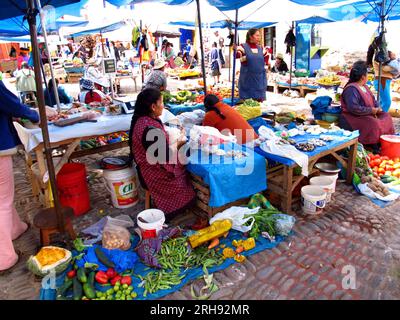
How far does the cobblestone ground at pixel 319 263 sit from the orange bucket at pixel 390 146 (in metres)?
1.45

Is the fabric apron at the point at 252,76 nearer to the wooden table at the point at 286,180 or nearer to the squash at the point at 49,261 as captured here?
the wooden table at the point at 286,180

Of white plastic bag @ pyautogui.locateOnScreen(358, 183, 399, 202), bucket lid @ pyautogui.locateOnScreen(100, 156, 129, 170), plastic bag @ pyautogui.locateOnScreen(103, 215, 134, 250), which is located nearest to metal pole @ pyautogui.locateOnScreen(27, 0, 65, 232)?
plastic bag @ pyautogui.locateOnScreen(103, 215, 134, 250)

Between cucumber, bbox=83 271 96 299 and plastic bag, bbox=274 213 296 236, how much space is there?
195 centimetres

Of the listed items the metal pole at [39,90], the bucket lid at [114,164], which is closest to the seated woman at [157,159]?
the bucket lid at [114,164]

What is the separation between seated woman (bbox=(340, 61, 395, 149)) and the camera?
213 inches

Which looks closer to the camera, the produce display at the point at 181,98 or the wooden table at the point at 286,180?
the wooden table at the point at 286,180

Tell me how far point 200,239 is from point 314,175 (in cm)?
205

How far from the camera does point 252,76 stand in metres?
6.70

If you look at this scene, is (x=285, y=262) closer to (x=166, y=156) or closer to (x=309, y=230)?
(x=309, y=230)

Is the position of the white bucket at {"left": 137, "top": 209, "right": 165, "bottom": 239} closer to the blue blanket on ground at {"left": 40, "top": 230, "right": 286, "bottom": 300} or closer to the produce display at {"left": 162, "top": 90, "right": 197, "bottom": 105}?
the blue blanket on ground at {"left": 40, "top": 230, "right": 286, "bottom": 300}

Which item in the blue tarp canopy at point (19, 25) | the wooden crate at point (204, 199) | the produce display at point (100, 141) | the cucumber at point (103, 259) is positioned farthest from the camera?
the blue tarp canopy at point (19, 25)

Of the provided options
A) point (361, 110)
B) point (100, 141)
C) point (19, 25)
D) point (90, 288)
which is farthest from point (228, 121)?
point (19, 25)

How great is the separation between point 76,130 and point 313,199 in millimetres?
2979

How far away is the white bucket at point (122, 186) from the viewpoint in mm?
4105
